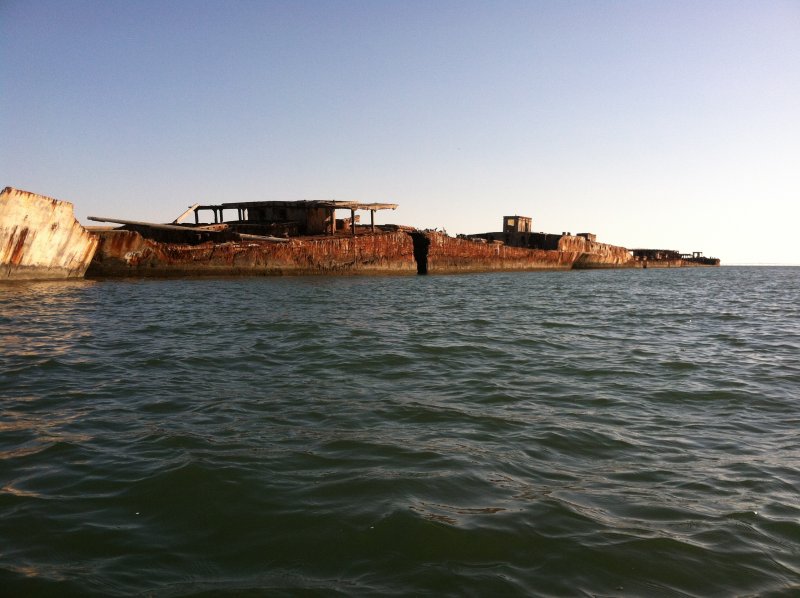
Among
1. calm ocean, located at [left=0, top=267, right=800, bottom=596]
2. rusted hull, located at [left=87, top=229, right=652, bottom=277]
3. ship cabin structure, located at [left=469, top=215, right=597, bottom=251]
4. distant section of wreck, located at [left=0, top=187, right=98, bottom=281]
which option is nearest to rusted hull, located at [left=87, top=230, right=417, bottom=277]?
rusted hull, located at [left=87, top=229, right=652, bottom=277]

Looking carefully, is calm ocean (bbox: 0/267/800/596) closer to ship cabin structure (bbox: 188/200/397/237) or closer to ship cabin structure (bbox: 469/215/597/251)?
ship cabin structure (bbox: 188/200/397/237)

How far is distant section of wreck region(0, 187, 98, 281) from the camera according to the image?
53.8 feet

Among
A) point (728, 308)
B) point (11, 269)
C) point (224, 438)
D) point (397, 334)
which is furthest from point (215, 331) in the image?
point (728, 308)

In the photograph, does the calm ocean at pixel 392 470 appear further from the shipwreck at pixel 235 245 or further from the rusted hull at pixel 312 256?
the rusted hull at pixel 312 256

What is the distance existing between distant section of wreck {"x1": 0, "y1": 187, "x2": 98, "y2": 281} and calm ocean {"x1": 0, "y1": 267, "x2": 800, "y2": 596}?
33.3 ft

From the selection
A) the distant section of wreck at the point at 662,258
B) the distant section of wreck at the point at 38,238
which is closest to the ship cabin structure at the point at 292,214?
the distant section of wreck at the point at 38,238

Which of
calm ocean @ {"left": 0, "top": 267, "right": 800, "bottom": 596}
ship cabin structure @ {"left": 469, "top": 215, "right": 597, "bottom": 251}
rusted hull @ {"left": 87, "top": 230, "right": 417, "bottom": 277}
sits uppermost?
ship cabin structure @ {"left": 469, "top": 215, "right": 597, "bottom": 251}

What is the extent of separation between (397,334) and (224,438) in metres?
5.83

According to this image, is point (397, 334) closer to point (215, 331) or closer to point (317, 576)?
point (215, 331)

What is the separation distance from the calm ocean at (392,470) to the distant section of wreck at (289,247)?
14.6m

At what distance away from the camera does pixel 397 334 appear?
32.4 ft

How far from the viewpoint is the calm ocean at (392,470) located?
8.36 ft

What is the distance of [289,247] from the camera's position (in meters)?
25.5

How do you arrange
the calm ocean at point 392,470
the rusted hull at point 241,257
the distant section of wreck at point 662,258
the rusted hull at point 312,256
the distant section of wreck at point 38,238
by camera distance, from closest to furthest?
the calm ocean at point 392,470
the distant section of wreck at point 38,238
the rusted hull at point 241,257
the rusted hull at point 312,256
the distant section of wreck at point 662,258
